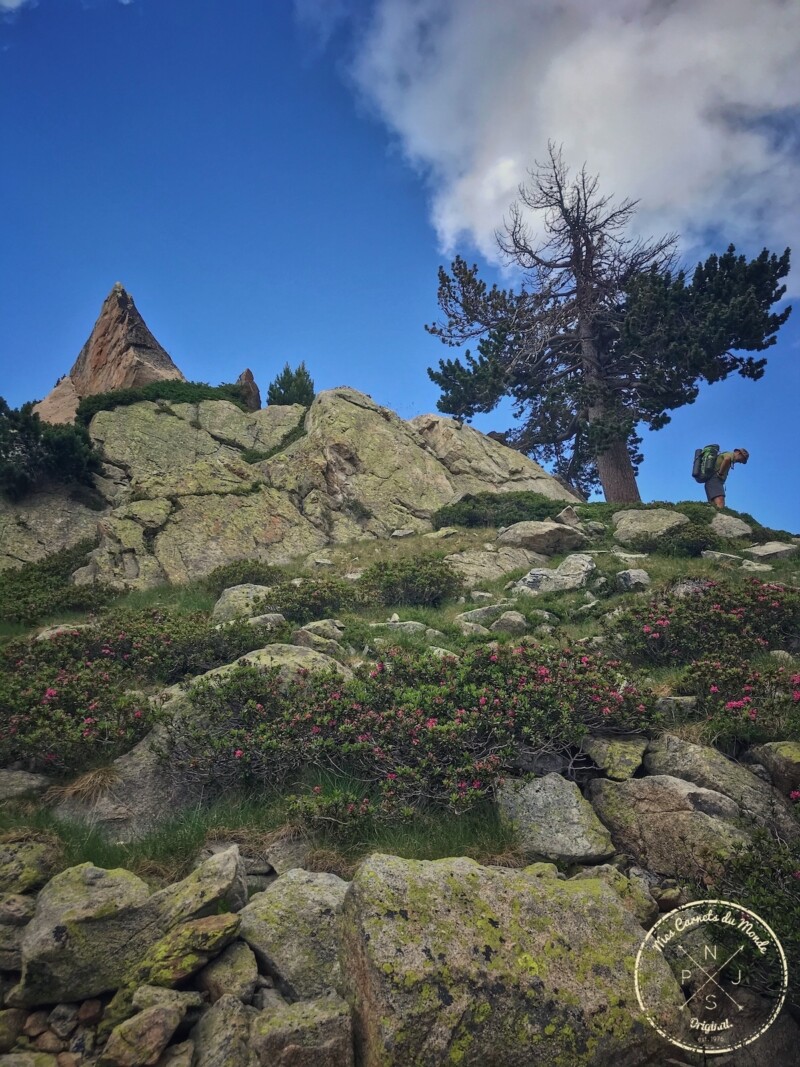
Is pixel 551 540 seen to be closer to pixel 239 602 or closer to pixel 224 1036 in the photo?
pixel 239 602

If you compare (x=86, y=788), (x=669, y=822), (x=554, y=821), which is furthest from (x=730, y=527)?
(x=86, y=788)

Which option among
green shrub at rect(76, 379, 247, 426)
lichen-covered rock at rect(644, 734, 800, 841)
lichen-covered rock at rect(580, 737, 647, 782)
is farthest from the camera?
green shrub at rect(76, 379, 247, 426)

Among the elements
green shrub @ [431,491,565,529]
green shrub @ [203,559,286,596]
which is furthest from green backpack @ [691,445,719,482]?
green shrub @ [203,559,286,596]

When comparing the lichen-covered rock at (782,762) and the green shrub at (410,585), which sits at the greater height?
the green shrub at (410,585)

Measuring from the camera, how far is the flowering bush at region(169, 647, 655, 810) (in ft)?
22.1

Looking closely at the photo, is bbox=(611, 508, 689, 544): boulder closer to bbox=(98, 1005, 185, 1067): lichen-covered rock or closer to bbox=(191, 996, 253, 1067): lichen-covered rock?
bbox=(191, 996, 253, 1067): lichen-covered rock

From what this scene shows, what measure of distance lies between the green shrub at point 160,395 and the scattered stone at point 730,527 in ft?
78.9

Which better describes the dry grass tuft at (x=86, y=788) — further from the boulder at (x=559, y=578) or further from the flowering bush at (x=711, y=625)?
the boulder at (x=559, y=578)

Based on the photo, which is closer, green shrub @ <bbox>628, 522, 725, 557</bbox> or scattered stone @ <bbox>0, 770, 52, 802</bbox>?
scattered stone @ <bbox>0, 770, 52, 802</bbox>

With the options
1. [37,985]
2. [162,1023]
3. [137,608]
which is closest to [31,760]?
[37,985]

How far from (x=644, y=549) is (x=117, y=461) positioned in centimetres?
2122

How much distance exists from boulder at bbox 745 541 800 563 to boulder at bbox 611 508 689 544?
8.32 ft

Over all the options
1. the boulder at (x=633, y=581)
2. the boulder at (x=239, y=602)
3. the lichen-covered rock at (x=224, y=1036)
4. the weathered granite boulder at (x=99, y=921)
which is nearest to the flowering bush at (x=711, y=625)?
the boulder at (x=633, y=581)

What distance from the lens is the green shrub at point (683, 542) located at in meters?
18.2
